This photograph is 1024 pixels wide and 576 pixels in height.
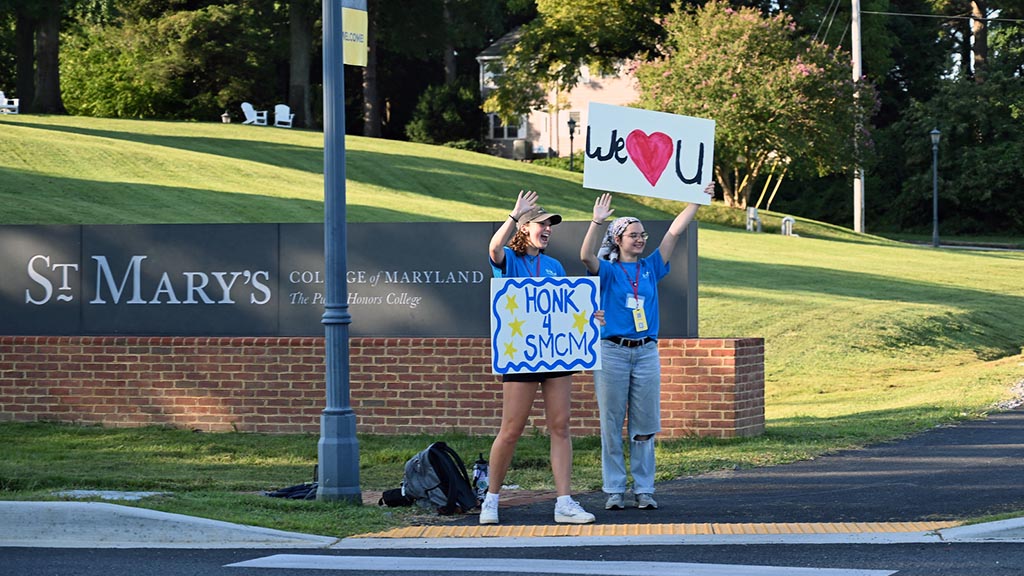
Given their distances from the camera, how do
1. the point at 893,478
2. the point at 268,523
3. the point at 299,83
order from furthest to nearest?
the point at 299,83 < the point at 893,478 < the point at 268,523

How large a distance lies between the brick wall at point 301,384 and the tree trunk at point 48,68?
37.4 metres

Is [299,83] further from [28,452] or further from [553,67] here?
[28,452]

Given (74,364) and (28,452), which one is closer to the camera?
(28,452)

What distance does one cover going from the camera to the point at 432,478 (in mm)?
9703

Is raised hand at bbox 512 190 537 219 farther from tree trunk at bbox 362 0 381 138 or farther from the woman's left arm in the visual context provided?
tree trunk at bbox 362 0 381 138

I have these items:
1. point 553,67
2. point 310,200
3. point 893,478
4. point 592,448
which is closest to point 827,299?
point 310,200

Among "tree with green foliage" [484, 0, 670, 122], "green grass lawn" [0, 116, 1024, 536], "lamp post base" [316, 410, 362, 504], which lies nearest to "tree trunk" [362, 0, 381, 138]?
"tree with green foliage" [484, 0, 670, 122]

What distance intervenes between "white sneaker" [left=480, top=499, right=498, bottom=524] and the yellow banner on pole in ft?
10.9

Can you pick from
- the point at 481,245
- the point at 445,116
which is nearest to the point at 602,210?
the point at 481,245

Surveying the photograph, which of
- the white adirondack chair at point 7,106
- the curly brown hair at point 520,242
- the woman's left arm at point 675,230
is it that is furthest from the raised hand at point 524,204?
the white adirondack chair at point 7,106

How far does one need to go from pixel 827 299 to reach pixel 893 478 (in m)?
15.7

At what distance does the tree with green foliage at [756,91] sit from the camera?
148 feet

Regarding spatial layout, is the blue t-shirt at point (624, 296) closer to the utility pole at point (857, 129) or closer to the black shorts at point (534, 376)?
the black shorts at point (534, 376)

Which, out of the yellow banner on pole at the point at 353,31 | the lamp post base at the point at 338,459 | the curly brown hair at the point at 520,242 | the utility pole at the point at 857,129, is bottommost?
the lamp post base at the point at 338,459
